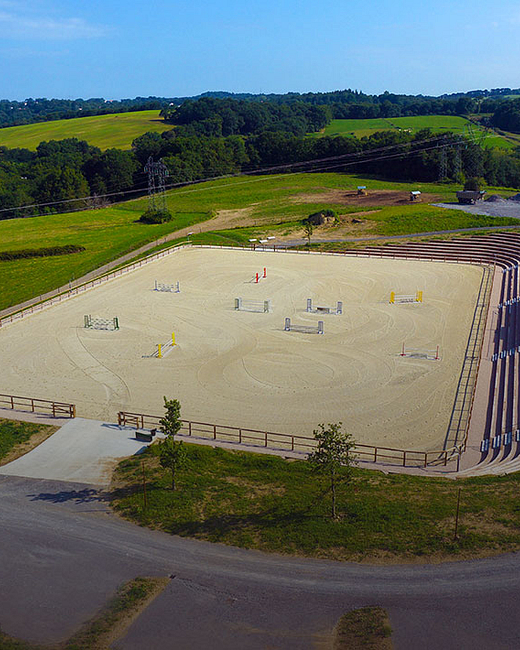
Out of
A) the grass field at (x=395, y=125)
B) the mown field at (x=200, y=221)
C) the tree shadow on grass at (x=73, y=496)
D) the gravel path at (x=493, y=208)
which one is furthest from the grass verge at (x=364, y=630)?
the grass field at (x=395, y=125)

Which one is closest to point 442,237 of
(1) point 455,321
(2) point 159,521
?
(1) point 455,321

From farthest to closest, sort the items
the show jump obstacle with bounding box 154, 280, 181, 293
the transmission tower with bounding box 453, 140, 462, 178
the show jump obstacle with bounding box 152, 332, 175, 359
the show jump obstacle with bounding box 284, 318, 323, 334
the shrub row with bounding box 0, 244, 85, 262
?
the transmission tower with bounding box 453, 140, 462, 178, the shrub row with bounding box 0, 244, 85, 262, the show jump obstacle with bounding box 154, 280, 181, 293, the show jump obstacle with bounding box 284, 318, 323, 334, the show jump obstacle with bounding box 152, 332, 175, 359

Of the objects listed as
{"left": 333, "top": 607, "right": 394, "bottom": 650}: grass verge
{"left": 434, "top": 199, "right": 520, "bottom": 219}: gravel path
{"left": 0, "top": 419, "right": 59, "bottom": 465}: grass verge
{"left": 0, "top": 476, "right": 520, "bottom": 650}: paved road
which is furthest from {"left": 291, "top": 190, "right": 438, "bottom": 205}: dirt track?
{"left": 333, "top": 607, "right": 394, "bottom": 650}: grass verge

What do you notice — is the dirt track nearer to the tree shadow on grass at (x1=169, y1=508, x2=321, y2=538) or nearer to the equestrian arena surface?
the equestrian arena surface

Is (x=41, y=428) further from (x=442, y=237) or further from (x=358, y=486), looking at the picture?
(x=442, y=237)

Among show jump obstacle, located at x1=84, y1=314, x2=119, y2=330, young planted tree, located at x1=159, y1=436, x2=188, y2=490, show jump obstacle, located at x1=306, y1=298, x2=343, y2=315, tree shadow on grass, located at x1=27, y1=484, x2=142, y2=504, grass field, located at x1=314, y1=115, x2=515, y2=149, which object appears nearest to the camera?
young planted tree, located at x1=159, y1=436, x2=188, y2=490
